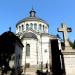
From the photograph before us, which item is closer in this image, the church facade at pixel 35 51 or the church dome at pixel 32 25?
the church facade at pixel 35 51

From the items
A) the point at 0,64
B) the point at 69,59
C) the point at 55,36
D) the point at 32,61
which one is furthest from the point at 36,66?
the point at 69,59

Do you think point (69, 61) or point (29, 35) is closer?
point (69, 61)

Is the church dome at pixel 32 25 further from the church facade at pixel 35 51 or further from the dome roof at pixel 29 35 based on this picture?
the dome roof at pixel 29 35

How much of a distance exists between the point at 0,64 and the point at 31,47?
14232 mm

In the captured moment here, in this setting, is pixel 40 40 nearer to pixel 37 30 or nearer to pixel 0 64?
pixel 37 30

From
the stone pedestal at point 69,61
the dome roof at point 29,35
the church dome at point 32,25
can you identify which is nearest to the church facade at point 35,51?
the dome roof at point 29,35

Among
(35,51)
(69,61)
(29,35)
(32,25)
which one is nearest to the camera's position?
(69,61)

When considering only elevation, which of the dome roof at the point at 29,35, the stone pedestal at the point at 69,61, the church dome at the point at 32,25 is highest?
the church dome at the point at 32,25

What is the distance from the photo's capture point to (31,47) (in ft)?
122

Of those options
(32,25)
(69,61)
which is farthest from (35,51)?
(69,61)

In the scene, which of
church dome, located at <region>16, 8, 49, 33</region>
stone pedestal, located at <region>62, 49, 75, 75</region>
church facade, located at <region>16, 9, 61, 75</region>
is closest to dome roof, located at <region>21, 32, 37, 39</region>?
church facade, located at <region>16, 9, 61, 75</region>

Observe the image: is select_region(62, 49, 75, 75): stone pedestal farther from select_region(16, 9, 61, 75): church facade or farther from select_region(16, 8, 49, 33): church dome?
select_region(16, 8, 49, 33): church dome

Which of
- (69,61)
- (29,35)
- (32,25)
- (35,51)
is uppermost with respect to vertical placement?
(32,25)

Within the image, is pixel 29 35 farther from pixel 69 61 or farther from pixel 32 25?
pixel 69 61
